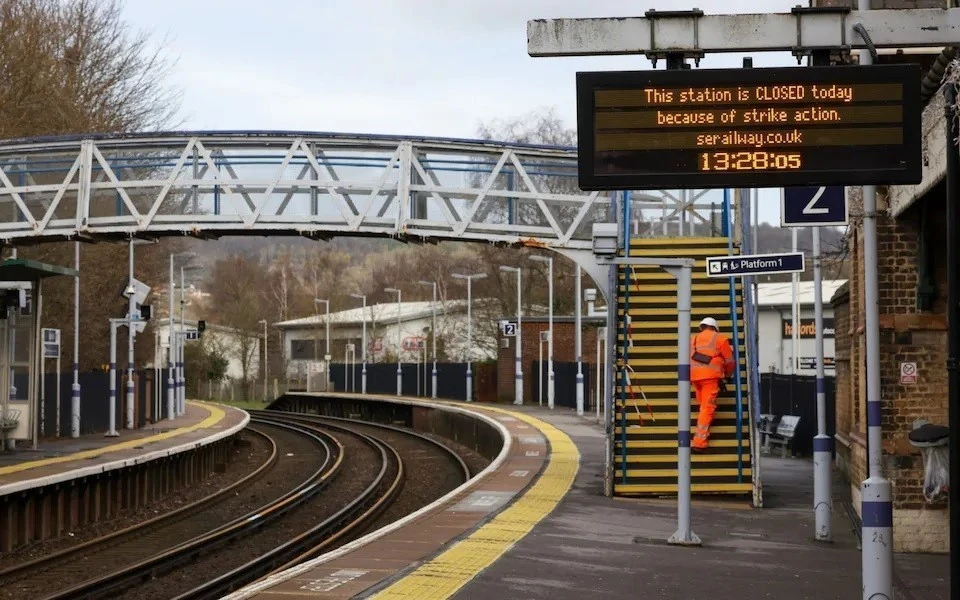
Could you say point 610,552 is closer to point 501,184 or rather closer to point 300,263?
point 501,184

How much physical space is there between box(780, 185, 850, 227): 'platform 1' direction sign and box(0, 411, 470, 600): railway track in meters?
6.95

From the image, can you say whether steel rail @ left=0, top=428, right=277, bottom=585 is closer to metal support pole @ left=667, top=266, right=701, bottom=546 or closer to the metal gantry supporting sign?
metal support pole @ left=667, top=266, right=701, bottom=546

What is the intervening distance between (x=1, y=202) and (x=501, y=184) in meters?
9.14

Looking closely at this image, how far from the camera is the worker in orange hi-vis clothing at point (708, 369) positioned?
16594mm

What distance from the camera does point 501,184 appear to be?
22547mm

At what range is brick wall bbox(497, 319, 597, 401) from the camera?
159 feet

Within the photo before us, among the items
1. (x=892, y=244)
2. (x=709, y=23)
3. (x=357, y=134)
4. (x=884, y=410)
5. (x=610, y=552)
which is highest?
(x=357, y=134)

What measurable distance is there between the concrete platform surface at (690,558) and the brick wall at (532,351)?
3153 cm

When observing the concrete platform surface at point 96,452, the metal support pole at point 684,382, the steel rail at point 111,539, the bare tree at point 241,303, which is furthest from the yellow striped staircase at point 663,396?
the bare tree at point 241,303

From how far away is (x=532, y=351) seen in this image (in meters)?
49.5

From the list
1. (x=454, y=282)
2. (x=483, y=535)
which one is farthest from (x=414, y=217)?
(x=454, y=282)

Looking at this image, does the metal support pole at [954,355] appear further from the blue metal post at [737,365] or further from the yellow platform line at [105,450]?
the yellow platform line at [105,450]

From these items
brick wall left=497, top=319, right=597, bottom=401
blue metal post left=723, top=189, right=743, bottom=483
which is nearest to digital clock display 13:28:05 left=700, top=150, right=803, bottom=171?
blue metal post left=723, top=189, right=743, bottom=483

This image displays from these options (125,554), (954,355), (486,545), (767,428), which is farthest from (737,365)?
(954,355)
